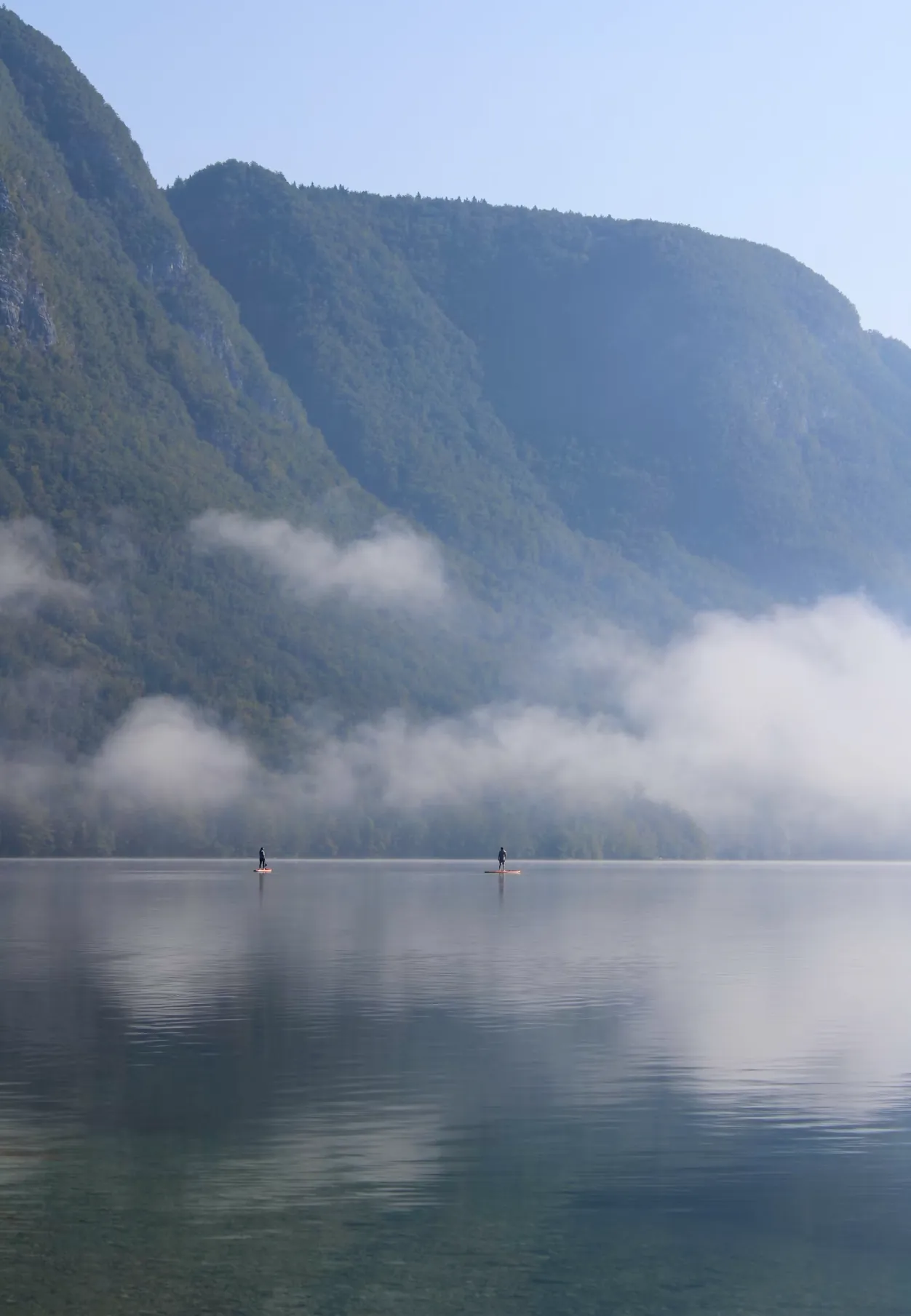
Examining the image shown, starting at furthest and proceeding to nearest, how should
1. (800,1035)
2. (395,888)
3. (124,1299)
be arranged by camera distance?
1. (395,888)
2. (800,1035)
3. (124,1299)

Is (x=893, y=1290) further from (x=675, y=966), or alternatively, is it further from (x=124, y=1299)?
(x=675, y=966)

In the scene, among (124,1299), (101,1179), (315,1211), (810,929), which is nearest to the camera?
(124,1299)

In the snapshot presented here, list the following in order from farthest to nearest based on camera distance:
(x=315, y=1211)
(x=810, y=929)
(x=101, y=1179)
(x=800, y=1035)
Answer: (x=810, y=929) → (x=800, y=1035) → (x=101, y=1179) → (x=315, y=1211)

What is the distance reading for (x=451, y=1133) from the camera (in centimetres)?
3156

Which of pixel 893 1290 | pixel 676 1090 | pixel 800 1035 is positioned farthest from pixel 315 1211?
pixel 800 1035

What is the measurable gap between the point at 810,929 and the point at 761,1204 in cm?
5979

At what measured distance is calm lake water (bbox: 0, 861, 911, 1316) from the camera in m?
23.5

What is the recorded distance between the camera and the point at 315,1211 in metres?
26.0

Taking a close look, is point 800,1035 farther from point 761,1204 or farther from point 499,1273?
point 499,1273

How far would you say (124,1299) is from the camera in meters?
22.5

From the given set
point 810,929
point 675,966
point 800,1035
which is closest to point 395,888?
point 810,929

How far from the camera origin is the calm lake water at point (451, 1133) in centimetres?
2347

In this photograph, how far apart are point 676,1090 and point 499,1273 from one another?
1278 cm

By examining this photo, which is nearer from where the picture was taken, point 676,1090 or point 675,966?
point 676,1090
